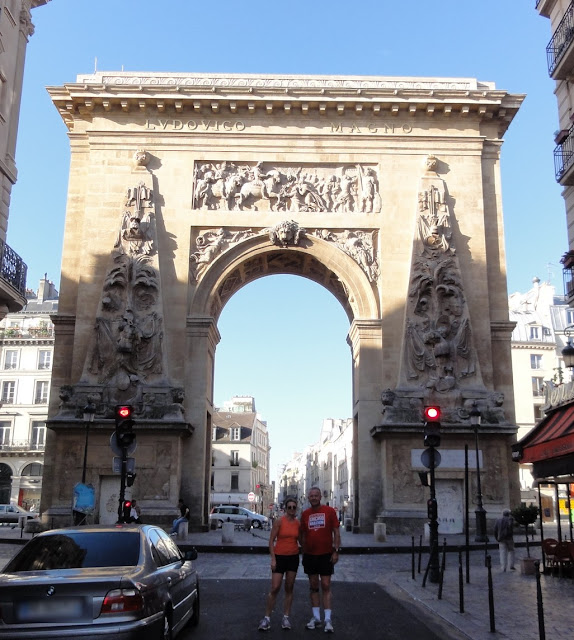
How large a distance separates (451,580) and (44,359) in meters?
48.3

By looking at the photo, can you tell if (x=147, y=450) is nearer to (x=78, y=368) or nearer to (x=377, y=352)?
(x=78, y=368)

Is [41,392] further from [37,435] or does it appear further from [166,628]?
[166,628]

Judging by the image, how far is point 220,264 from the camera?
91.8ft

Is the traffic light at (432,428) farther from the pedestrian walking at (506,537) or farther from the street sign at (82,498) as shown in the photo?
the street sign at (82,498)

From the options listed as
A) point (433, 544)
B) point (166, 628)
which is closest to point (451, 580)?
point (433, 544)

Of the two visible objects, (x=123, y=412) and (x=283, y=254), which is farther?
(x=283, y=254)

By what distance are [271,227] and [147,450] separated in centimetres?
940

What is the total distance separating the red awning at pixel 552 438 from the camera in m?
12.6

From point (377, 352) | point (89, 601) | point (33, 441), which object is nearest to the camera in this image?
point (89, 601)

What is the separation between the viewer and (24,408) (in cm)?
5584

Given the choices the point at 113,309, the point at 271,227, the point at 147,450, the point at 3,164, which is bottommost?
the point at 147,450

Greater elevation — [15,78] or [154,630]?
[15,78]

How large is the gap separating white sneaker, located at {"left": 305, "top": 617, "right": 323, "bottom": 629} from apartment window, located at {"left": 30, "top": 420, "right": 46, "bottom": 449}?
1924 inches

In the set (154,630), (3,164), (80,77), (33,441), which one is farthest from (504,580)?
(33,441)
